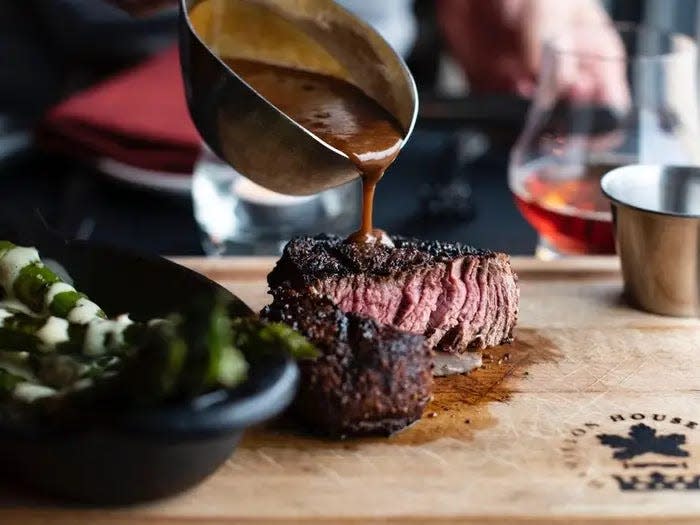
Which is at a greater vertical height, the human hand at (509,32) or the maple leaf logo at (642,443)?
the human hand at (509,32)

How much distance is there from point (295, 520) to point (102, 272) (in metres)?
0.68

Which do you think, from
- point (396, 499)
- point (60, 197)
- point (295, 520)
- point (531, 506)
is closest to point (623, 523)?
point (531, 506)

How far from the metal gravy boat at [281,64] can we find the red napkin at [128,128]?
0.69 m

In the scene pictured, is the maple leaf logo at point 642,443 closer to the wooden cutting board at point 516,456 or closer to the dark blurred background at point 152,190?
the wooden cutting board at point 516,456

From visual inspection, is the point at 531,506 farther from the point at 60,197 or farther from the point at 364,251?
the point at 60,197

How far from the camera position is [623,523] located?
1.44m

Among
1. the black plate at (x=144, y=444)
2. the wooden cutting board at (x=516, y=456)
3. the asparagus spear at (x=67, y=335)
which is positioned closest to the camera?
the black plate at (x=144, y=444)

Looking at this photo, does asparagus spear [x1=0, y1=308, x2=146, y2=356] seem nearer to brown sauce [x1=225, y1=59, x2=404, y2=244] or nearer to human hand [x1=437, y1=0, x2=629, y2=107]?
brown sauce [x1=225, y1=59, x2=404, y2=244]

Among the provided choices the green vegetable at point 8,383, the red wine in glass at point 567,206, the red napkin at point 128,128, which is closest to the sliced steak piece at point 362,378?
the green vegetable at point 8,383

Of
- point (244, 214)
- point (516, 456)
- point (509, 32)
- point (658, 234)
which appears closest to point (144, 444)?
point (516, 456)

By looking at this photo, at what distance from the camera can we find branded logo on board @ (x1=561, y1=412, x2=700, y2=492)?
1.53 metres

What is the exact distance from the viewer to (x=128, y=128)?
107 inches

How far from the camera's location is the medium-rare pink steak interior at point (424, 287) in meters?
1.81

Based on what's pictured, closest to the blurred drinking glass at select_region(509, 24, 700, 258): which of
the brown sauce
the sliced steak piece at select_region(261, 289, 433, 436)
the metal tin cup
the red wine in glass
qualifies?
the red wine in glass
